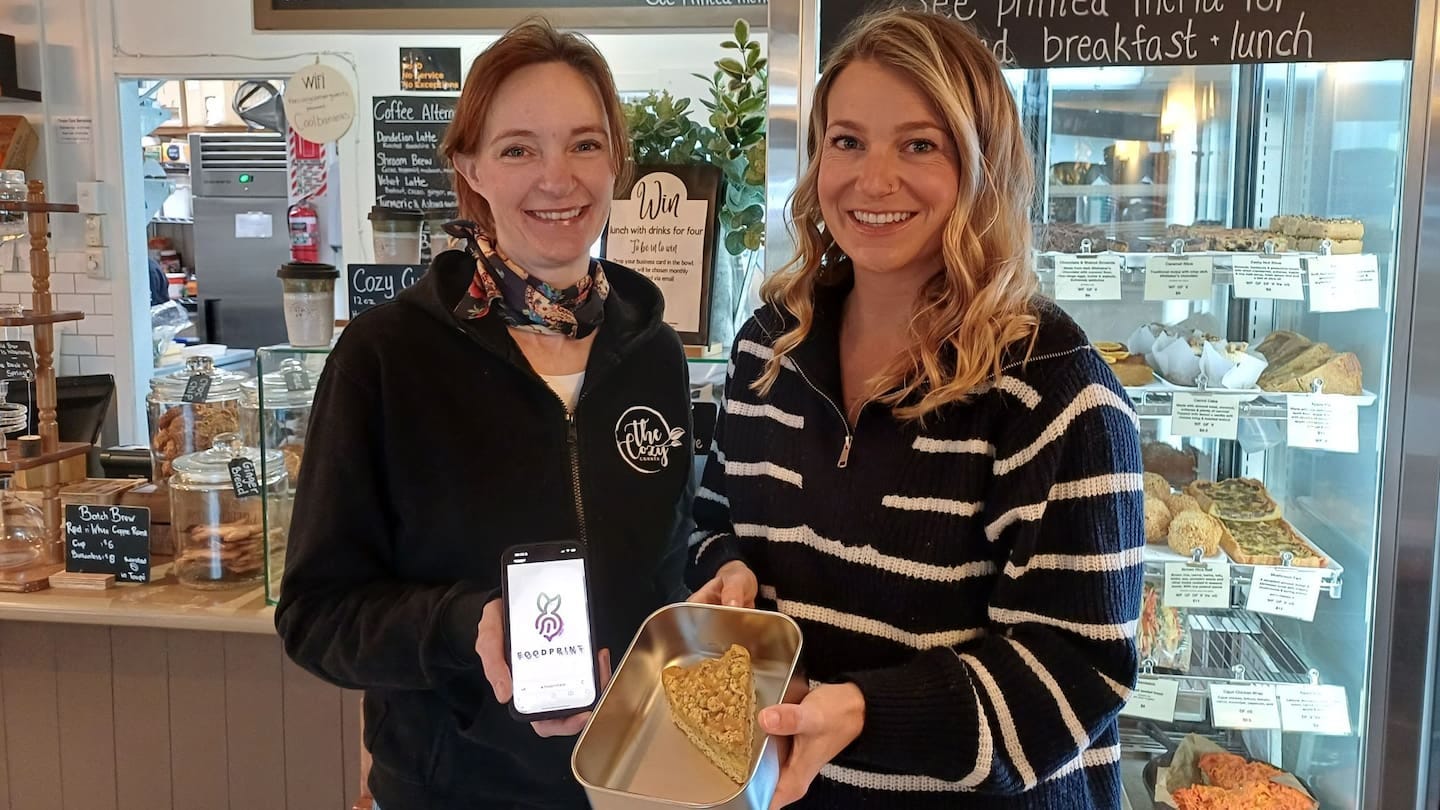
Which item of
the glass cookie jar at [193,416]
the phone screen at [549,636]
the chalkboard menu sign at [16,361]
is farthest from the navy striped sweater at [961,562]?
the chalkboard menu sign at [16,361]

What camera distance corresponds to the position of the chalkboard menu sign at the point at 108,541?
7.54 feet

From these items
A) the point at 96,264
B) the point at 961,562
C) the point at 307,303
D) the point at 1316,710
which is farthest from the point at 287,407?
the point at 96,264

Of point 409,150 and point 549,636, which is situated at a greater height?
point 409,150

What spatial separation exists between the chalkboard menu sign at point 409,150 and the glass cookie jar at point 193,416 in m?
2.30

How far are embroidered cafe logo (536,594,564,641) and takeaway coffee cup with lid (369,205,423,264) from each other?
3.59 feet

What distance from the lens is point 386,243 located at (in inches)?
81.3

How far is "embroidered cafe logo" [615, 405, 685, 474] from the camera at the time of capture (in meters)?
1.54

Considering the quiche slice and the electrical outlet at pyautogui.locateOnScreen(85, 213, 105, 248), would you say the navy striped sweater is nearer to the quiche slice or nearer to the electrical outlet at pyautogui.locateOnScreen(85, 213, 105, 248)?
the quiche slice

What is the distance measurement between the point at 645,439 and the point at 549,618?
1.36 ft


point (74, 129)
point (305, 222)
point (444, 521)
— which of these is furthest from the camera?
→ point (305, 222)

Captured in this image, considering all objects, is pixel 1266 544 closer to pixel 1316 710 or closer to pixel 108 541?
pixel 1316 710

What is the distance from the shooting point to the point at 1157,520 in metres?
2.30

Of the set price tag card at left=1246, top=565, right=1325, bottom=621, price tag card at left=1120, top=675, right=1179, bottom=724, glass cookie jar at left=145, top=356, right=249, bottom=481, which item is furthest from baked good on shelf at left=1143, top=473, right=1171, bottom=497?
glass cookie jar at left=145, top=356, right=249, bottom=481

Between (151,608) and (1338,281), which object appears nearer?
(1338,281)
